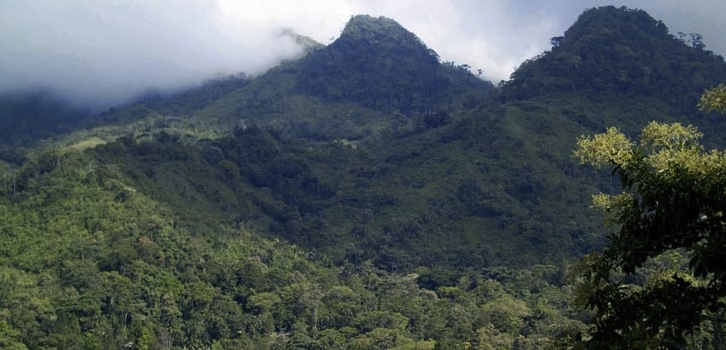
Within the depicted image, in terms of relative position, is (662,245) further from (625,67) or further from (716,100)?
(625,67)

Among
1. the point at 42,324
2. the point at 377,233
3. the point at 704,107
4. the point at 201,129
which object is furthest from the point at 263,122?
the point at 704,107

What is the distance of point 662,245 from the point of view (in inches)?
283

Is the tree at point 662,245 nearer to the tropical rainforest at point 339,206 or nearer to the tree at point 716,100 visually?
the tree at point 716,100

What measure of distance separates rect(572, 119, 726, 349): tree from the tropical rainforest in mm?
22045

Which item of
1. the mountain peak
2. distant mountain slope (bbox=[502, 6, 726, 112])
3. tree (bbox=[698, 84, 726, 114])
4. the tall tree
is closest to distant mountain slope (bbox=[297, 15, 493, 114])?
the mountain peak

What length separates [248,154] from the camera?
106 metres

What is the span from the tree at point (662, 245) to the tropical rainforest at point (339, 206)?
2204cm

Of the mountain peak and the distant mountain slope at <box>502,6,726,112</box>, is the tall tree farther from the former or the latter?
the mountain peak

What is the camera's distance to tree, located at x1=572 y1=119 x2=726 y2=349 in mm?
6812

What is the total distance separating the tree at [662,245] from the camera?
6812mm

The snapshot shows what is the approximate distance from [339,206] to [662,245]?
9184cm

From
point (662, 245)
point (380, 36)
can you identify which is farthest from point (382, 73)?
point (662, 245)

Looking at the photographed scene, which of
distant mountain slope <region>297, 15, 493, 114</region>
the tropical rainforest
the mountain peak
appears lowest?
the tropical rainforest

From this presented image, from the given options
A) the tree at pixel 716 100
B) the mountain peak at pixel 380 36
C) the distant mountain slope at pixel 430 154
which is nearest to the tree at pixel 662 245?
the tree at pixel 716 100
